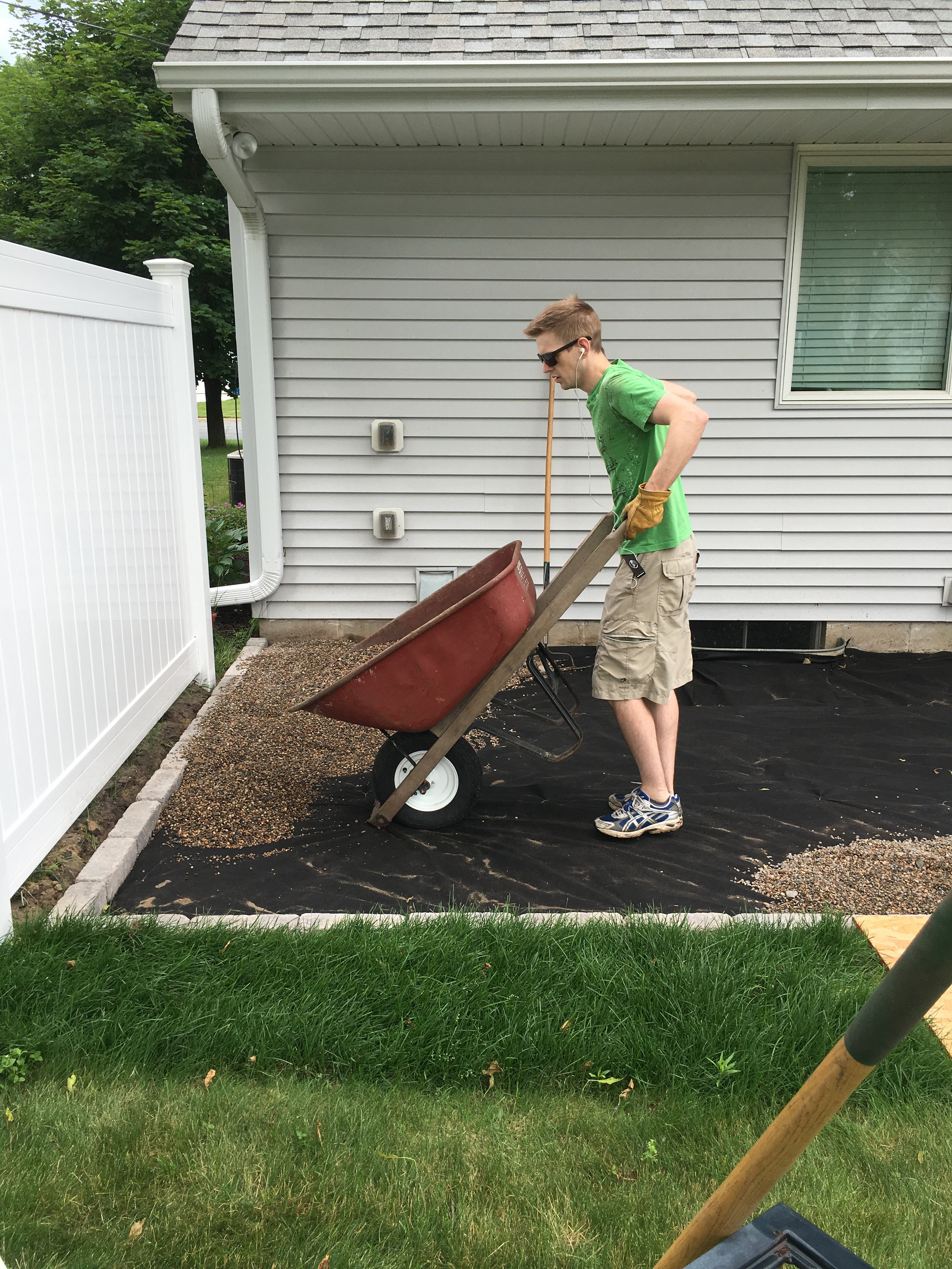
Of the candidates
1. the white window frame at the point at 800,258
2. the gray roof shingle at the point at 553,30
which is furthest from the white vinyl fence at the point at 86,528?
the white window frame at the point at 800,258

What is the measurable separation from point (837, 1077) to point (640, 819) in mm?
2716

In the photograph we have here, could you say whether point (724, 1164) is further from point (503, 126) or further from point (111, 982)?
point (503, 126)

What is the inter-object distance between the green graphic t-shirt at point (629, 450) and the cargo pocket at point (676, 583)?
60mm

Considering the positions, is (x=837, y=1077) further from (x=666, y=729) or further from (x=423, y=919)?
(x=666, y=729)

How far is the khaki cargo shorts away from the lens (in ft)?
11.6

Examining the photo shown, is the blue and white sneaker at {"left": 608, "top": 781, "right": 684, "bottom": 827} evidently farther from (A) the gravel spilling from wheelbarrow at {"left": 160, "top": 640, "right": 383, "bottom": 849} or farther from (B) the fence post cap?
(B) the fence post cap

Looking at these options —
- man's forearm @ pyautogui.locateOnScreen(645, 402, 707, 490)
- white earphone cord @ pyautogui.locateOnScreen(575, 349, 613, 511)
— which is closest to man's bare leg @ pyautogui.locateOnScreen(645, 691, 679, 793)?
man's forearm @ pyautogui.locateOnScreen(645, 402, 707, 490)

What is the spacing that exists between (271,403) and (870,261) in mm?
3534

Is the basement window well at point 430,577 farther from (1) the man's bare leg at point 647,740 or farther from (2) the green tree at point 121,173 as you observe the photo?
(2) the green tree at point 121,173

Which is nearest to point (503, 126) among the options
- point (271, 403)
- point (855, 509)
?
point (271, 403)

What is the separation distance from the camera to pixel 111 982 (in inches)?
104

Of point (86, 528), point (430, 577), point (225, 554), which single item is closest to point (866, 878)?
point (86, 528)

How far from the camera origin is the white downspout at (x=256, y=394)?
18.5 ft

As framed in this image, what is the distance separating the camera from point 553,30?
4957 millimetres
